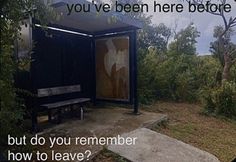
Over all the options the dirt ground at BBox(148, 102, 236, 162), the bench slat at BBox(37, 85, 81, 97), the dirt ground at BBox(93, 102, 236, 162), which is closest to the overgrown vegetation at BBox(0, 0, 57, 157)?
the dirt ground at BBox(93, 102, 236, 162)

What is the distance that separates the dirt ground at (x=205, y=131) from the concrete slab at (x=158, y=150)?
0.53 metres

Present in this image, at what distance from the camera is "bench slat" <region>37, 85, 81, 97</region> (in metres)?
7.25

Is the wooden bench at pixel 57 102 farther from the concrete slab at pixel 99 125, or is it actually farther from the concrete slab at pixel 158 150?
the concrete slab at pixel 158 150

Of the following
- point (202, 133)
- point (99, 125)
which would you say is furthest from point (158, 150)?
point (202, 133)

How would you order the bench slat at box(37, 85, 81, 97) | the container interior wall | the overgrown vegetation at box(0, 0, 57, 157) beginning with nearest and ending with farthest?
1. the overgrown vegetation at box(0, 0, 57, 157)
2. the bench slat at box(37, 85, 81, 97)
3. the container interior wall

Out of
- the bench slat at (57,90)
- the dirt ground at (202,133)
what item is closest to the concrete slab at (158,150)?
the dirt ground at (202,133)

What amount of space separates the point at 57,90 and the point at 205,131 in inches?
175

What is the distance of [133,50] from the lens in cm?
837

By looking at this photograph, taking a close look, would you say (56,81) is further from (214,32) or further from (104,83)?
(214,32)

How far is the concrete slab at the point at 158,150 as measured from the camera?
5.15m

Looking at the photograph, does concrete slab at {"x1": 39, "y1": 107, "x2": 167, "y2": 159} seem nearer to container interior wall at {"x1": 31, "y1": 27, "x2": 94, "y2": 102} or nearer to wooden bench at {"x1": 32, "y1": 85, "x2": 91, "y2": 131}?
wooden bench at {"x1": 32, "y1": 85, "x2": 91, "y2": 131}

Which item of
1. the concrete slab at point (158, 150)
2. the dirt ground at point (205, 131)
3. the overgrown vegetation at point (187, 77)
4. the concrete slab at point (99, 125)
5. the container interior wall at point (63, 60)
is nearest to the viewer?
the concrete slab at point (158, 150)

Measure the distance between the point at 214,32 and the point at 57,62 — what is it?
729 inches

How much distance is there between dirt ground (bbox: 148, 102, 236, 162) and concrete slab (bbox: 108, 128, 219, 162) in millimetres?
529
